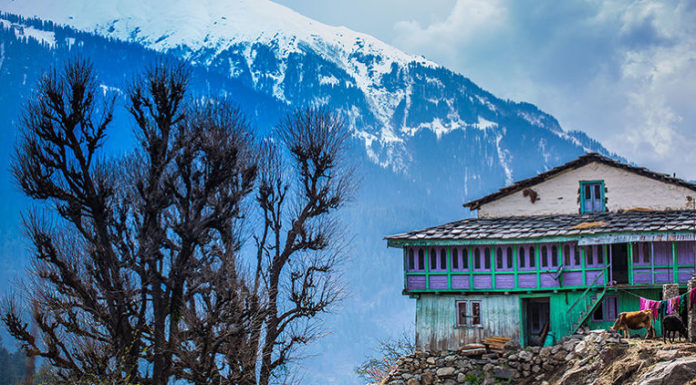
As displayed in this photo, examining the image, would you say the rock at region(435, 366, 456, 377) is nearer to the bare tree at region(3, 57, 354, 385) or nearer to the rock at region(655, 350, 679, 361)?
the bare tree at region(3, 57, 354, 385)

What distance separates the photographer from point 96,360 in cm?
2228

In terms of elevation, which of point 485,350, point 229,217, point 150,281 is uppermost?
point 229,217

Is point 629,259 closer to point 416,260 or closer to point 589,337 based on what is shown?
point 589,337

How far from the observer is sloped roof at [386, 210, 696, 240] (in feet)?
106

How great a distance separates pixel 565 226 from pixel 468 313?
17.2 ft

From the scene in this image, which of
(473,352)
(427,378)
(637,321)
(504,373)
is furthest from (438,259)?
(637,321)

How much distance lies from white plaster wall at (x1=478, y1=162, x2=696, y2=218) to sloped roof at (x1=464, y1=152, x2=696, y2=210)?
0.17m

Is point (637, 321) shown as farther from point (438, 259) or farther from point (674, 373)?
point (438, 259)

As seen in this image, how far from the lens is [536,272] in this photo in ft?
109

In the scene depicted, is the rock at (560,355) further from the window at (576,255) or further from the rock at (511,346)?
the window at (576,255)

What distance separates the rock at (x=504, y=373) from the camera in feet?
100.0

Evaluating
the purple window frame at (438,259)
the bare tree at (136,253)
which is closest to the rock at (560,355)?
the purple window frame at (438,259)

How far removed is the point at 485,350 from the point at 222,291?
13141mm

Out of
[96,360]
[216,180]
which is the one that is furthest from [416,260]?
[96,360]
